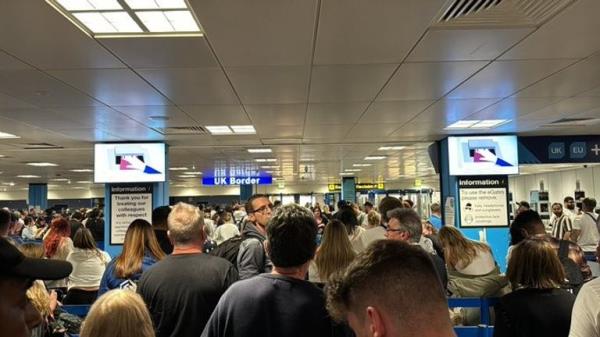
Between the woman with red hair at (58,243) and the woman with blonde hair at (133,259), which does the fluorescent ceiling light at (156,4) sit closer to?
the woman with blonde hair at (133,259)

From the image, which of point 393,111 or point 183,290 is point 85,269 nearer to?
point 183,290

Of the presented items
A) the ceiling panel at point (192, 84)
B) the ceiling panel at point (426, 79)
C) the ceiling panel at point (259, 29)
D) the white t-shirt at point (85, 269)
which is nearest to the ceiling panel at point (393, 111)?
the ceiling panel at point (426, 79)

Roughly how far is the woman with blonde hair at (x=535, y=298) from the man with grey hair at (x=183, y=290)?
4.84 ft

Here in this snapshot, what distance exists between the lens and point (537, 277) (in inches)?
101

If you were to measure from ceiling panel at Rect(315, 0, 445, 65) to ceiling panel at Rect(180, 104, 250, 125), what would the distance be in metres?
2.16

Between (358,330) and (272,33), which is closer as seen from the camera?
(358,330)

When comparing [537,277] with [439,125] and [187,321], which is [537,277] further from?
[439,125]

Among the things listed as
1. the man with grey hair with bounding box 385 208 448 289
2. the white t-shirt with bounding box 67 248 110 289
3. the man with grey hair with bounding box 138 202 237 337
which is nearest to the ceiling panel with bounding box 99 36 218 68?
the man with grey hair with bounding box 138 202 237 337

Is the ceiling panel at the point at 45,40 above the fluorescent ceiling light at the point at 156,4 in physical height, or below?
below

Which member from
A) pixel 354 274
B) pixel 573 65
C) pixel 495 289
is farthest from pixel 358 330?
pixel 573 65

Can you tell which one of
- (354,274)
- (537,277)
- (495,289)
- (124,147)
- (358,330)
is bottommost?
(495,289)

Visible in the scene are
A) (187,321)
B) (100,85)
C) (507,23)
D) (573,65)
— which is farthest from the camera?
(100,85)

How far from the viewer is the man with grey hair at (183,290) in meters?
2.51

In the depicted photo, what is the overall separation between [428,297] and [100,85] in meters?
4.31
